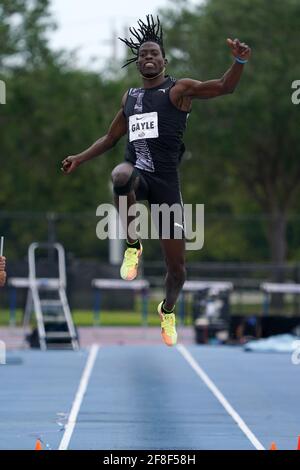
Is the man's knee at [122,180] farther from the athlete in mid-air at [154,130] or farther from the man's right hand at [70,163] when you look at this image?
the man's right hand at [70,163]

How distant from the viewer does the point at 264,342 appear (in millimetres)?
22922

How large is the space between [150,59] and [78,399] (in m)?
5.40

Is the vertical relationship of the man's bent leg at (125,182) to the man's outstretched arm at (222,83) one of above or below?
below

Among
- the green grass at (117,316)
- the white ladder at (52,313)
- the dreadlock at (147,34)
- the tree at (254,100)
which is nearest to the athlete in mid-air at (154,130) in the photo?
the dreadlock at (147,34)

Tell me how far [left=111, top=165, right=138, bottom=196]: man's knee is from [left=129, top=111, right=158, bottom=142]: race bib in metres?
0.37

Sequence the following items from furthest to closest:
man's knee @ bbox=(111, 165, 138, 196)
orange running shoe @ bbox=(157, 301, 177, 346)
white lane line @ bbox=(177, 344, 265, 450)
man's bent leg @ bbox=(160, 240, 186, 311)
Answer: white lane line @ bbox=(177, 344, 265, 450)
orange running shoe @ bbox=(157, 301, 177, 346)
man's bent leg @ bbox=(160, 240, 186, 311)
man's knee @ bbox=(111, 165, 138, 196)

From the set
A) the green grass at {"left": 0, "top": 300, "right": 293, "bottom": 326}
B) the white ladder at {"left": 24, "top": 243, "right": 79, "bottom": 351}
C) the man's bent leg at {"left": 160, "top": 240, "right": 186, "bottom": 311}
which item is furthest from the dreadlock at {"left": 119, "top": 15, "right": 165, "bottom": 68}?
the green grass at {"left": 0, "top": 300, "right": 293, "bottom": 326}

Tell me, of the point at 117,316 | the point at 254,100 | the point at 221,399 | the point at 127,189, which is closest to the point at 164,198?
the point at 127,189

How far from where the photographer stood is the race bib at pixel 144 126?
9.08 meters

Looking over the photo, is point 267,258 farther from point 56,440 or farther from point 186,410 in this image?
point 56,440

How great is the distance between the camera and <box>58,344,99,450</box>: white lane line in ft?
32.8

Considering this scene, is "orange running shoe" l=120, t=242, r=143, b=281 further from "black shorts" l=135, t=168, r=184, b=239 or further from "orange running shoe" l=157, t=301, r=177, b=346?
"orange running shoe" l=157, t=301, r=177, b=346

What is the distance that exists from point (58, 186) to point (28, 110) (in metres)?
2.74

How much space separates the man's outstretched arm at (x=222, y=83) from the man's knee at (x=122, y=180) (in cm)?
74
